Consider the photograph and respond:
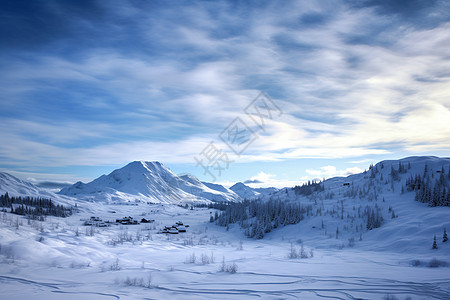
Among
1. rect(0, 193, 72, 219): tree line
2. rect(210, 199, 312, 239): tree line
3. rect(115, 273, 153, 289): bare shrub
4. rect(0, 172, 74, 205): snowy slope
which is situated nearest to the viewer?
rect(115, 273, 153, 289): bare shrub

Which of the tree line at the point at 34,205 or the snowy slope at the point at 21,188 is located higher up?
the snowy slope at the point at 21,188

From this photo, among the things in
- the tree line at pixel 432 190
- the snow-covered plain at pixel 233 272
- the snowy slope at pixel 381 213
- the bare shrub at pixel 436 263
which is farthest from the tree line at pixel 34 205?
the bare shrub at pixel 436 263

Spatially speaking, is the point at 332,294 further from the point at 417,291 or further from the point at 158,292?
the point at 158,292

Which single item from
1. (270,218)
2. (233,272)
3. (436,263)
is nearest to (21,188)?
(270,218)

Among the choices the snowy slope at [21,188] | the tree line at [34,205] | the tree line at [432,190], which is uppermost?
the tree line at [432,190]

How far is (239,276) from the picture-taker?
8258 mm

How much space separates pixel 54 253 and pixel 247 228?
19.1 metres

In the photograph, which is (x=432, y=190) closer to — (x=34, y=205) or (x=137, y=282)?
(x=137, y=282)

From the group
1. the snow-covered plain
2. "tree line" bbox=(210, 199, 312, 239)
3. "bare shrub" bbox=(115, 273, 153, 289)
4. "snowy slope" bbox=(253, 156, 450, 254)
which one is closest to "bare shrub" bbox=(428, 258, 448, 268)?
the snow-covered plain

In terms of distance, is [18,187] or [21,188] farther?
[18,187]

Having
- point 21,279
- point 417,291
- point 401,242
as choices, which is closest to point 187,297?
point 21,279

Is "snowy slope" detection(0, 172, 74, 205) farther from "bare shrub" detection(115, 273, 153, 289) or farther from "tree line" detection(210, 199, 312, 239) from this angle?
"bare shrub" detection(115, 273, 153, 289)

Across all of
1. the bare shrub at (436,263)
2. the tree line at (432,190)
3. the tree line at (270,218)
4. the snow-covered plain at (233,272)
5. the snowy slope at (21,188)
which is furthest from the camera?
the snowy slope at (21,188)

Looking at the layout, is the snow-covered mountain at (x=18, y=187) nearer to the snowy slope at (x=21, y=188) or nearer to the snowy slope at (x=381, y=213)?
the snowy slope at (x=21, y=188)
